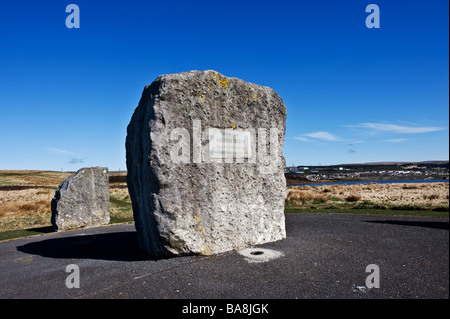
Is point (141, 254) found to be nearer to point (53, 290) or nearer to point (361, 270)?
point (53, 290)

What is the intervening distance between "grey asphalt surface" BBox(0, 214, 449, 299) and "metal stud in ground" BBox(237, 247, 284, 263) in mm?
163

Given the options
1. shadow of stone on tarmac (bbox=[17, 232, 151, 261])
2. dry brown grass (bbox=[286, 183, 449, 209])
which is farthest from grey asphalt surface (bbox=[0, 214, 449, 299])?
dry brown grass (bbox=[286, 183, 449, 209])

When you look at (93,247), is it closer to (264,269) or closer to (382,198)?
(264,269)

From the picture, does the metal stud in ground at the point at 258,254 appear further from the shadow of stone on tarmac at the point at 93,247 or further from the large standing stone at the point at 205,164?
the shadow of stone on tarmac at the point at 93,247

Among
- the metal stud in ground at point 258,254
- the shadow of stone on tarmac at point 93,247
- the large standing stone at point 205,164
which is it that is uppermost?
the large standing stone at point 205,164

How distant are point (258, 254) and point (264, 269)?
115cm

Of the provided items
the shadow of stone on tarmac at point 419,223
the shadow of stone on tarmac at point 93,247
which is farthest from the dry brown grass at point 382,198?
the shadow of stone on tarmac at point 93,247

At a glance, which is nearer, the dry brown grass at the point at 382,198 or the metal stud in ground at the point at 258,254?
the metal stud in ground at the point at 258,254

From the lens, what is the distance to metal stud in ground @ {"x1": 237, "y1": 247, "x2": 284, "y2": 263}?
7.03 m

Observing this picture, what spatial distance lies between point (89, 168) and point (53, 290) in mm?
10296

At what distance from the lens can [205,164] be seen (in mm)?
7742

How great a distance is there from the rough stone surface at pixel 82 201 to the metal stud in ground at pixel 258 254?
974 cm

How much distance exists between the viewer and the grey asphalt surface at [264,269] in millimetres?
5227

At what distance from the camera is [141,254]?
27.0ft
